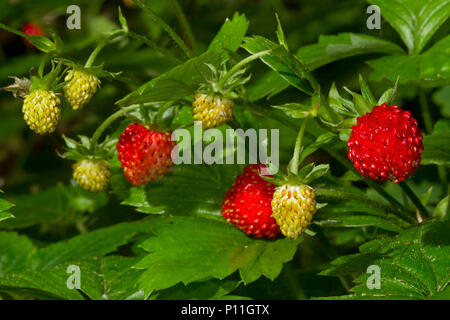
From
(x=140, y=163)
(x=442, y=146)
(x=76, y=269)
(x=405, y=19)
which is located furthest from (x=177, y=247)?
(x=405, y=19)

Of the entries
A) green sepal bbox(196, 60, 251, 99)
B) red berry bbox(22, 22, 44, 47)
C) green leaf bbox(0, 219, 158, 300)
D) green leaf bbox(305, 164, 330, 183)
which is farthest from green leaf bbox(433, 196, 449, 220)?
red berry bbox(22, 22, 44, 47)

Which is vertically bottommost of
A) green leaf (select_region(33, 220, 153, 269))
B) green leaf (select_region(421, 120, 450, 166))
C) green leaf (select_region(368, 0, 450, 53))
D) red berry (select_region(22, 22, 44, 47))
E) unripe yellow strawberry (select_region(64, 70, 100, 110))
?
green leaf (select_region(33, 220, 153, 269))

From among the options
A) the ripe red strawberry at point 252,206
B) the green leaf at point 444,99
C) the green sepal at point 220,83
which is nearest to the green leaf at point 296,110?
the green sepal at point 220,83

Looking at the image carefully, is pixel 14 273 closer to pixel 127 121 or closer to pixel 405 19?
pixel 127 121

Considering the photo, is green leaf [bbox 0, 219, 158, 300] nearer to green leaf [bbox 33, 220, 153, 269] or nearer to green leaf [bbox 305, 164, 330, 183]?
green leaf [bbox 33, 220, 153, 269]

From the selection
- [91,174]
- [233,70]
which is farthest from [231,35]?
[91,174]
